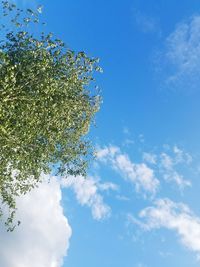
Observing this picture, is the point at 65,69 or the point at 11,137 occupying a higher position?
the point at 65,69

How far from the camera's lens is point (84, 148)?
66438 mm

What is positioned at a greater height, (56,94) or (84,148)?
(84,148)

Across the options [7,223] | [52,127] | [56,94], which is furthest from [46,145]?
[7,223]

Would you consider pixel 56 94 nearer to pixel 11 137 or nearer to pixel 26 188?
pixel 11 137

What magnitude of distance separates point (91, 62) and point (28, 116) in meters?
9.83

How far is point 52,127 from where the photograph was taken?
2206 inches

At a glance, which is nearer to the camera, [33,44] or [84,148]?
[33,44]

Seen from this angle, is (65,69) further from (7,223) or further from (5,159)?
(7,223)

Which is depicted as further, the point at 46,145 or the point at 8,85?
the point at 46,145

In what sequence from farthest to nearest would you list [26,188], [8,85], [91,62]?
[26,188] < [91,62] < [8,85]

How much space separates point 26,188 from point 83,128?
10.0 m

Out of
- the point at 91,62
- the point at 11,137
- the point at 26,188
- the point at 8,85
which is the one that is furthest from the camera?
the point at 26,188

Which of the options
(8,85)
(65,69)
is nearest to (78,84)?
(65,69)

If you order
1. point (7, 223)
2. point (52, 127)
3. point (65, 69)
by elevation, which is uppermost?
point (65, 69)
